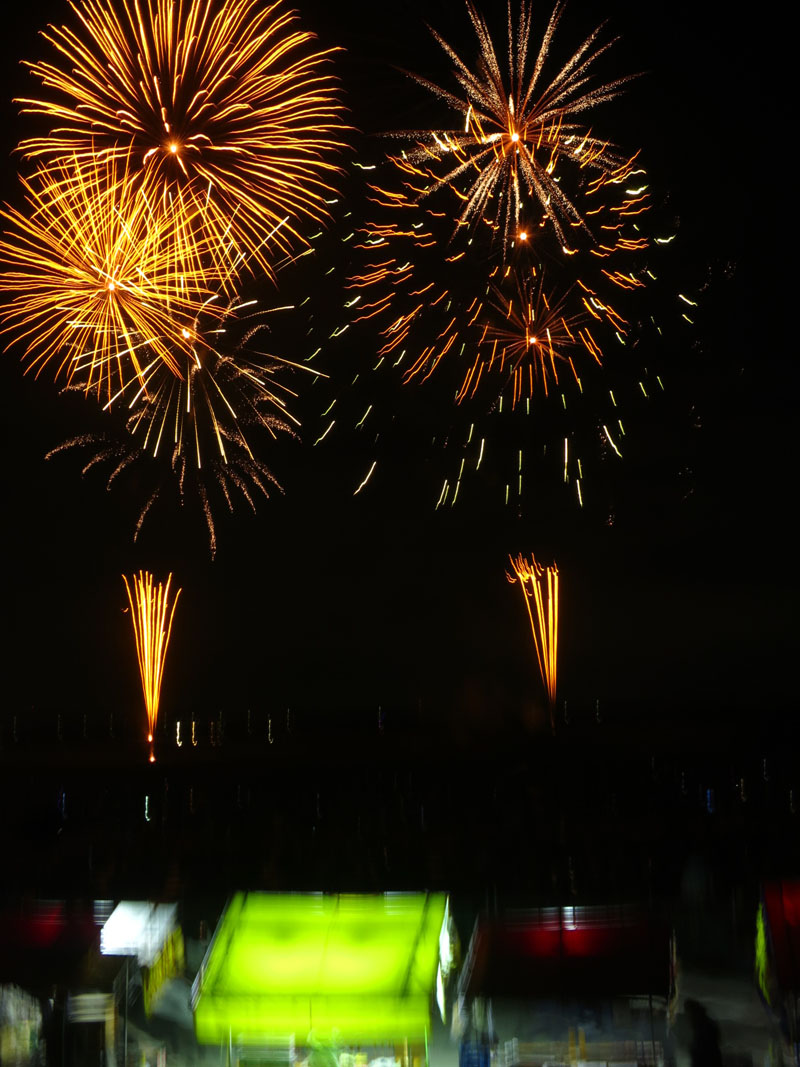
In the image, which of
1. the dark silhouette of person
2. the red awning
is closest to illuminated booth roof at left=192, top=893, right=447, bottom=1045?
the red awning

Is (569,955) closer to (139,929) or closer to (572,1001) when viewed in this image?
(572,1001)

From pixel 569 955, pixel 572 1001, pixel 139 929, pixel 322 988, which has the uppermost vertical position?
pixel 139 929

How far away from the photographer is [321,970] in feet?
25.8

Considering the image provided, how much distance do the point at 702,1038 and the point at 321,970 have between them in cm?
310

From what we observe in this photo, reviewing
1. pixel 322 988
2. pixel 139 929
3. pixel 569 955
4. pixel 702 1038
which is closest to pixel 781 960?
pixel 702 1038

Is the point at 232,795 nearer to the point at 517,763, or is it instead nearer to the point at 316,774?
the point at 316,774

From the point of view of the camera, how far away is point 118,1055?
311 inches

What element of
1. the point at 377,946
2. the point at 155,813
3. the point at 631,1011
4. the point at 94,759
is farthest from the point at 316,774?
the point at 631,1011

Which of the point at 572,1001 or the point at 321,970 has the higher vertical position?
the point at 321,970

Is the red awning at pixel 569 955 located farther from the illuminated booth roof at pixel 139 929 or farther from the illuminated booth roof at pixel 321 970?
the illuminated booth roof at pixel 139 929

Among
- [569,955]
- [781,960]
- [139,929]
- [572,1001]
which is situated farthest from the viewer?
[139,929]

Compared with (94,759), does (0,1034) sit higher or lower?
lower

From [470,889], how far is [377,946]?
4.22 feet

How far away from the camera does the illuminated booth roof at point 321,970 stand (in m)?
7.50
